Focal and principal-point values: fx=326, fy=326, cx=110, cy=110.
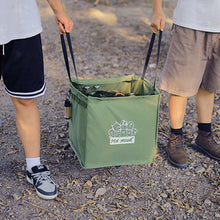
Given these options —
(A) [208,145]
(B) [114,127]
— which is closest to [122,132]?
(B) [114,127]

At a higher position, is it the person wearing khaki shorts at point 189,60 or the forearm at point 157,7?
the forearm at point 157,7

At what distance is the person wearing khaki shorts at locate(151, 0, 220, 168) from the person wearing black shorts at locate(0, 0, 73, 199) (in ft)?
2.70

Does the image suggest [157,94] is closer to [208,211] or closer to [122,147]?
[122,147]

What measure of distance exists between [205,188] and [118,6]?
7323 mm

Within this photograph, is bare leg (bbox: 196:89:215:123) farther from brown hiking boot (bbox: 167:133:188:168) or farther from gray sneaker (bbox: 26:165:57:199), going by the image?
gray sneaker (bbox: 26:165:57:199)

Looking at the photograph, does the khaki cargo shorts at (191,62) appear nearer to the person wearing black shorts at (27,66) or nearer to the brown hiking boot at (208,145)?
the brown hiking boot at (208,145)

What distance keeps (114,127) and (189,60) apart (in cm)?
77

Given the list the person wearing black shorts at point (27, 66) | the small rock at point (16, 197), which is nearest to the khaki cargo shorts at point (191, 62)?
the person wearing black shorts at point (27, 66)

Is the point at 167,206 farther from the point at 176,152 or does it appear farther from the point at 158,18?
the point at 158,18

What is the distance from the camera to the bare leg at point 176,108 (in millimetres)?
2648

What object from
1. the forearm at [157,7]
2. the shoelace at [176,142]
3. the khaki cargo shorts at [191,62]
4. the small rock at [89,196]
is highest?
the forearm at [157,7]

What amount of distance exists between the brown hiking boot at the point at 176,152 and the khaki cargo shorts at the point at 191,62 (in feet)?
1.45

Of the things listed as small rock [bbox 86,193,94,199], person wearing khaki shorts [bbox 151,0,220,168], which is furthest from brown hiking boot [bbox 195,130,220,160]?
small rock [bbox 86,193,94,199]

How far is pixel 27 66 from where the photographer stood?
6.77 feet
